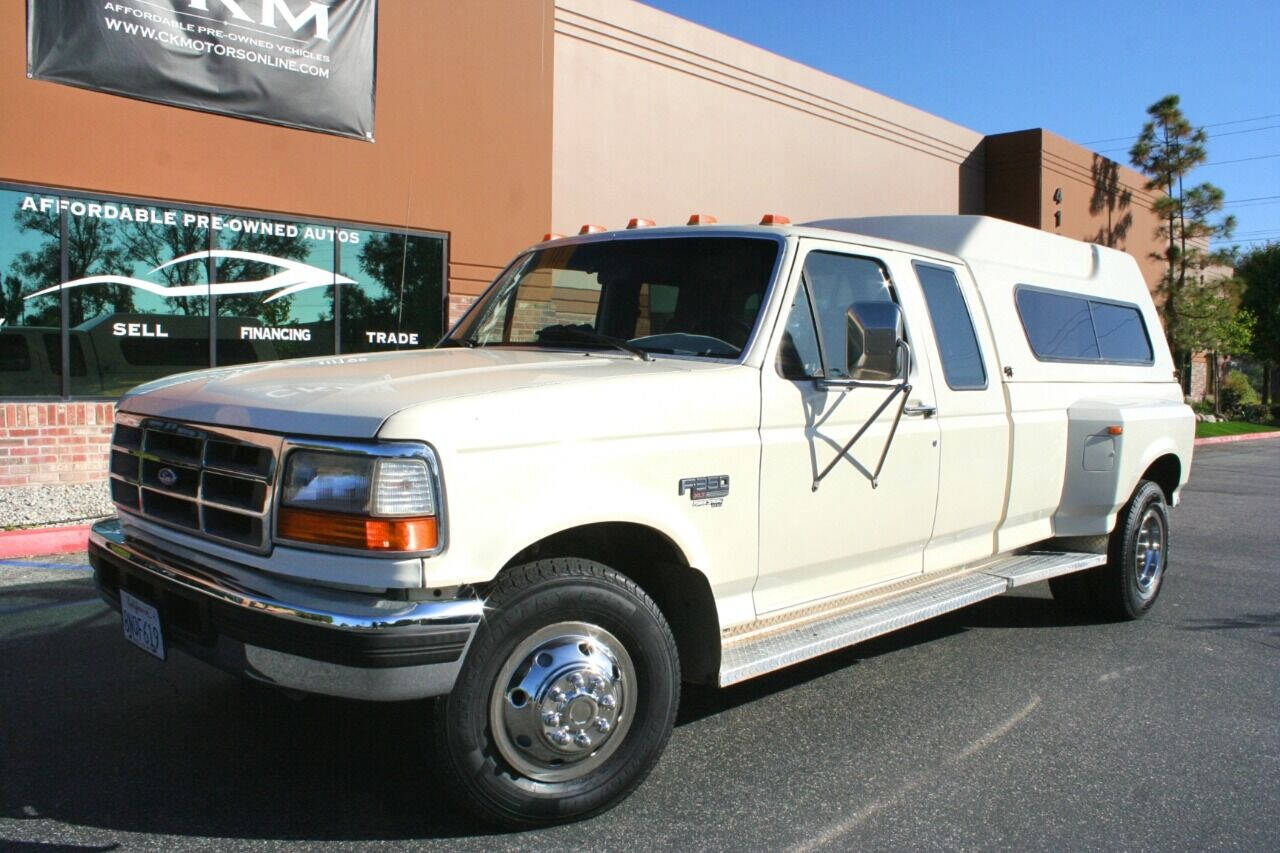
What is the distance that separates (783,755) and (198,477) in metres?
2.30

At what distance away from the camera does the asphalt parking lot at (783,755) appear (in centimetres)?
329

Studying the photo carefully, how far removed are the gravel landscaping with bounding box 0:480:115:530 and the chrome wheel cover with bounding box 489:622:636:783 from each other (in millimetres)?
6731

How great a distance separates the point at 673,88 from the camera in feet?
50.6

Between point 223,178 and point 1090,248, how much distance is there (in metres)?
8.31

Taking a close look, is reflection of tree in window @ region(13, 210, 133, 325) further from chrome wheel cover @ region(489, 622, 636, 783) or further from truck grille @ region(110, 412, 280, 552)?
chrome wheel cover @ region(489, 622, 636, 783)

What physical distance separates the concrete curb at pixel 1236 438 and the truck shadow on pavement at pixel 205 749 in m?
22.1

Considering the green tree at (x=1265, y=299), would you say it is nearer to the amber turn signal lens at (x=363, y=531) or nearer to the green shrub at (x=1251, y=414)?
the green shrub at (x=1251, y=414)

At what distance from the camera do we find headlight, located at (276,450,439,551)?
285 cm

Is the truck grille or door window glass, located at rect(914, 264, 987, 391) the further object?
door window glass, located at rect(914, 264, 987, 391)

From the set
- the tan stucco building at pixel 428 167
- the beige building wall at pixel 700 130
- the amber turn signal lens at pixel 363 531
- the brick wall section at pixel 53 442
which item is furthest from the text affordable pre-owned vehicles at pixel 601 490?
the beige building wall at pixel 700 130

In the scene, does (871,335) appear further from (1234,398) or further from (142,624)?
(1234,398)

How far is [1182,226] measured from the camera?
2855 cm

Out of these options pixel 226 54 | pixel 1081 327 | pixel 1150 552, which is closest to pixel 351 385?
pixel 1081 327

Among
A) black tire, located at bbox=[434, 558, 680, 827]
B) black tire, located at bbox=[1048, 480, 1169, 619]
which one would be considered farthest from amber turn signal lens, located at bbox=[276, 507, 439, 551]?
black tire, located at bbox=[1048, 480, 1169, 619]
